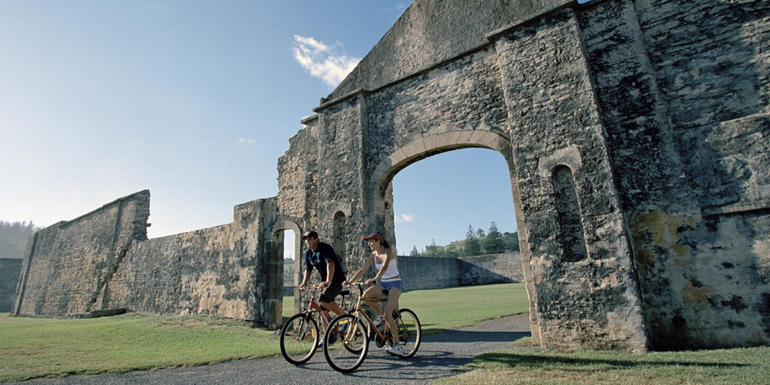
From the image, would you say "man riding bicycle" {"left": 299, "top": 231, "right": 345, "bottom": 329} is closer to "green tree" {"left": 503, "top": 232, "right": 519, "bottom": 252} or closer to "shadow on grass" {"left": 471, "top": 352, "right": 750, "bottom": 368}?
"shadow on grass" {"left": 471, "top": 352, "right": 750, "bottom": 368}

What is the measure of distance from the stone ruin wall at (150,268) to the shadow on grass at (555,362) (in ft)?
19.3

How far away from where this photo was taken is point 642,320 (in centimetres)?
426

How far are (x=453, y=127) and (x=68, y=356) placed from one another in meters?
6.46

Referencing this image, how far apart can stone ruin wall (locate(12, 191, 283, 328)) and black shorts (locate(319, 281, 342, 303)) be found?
460cm

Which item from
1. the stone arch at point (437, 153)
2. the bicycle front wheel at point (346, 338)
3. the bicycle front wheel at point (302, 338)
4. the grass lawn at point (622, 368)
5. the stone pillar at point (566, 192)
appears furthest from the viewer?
the stone arch at point (437, 153)

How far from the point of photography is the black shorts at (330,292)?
15.0 feet

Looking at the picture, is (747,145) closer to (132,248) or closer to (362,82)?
(362,82)

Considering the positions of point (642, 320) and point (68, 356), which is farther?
point (68, 356)

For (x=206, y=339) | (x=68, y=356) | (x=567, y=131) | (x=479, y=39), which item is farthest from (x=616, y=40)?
(x=68, y=356)

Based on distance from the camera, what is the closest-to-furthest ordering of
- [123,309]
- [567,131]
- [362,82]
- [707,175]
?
[707,175] < [567,131] < [362,82] < [123,309]

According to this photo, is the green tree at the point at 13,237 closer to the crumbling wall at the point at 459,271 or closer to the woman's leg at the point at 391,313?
the crumbling wall at the point at 459,271

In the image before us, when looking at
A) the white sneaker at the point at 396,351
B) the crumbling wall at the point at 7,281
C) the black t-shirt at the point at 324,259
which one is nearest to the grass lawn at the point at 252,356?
the white sneaker at the point at 396,351

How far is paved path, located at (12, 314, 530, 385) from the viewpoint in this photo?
11.8 ft

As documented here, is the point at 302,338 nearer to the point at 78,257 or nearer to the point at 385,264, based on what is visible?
the point at 385,264
